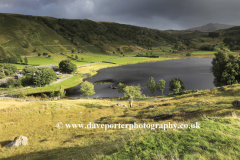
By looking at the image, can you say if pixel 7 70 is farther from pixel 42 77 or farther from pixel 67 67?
pixel 67 67

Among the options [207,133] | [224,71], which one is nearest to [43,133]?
[207,133]

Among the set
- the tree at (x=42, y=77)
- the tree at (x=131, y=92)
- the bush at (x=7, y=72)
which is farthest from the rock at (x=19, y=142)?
the bush at (x=7, y=72)

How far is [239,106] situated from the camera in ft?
75.5

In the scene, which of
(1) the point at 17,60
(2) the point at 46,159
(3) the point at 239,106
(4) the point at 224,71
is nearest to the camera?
(2) the point at 46,159

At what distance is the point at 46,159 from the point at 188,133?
633 inches

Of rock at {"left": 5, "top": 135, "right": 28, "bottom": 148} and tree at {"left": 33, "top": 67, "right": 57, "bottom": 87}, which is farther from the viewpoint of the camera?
tree at {"left": 33, "top": 67, "right": 57, "bottom": 87}

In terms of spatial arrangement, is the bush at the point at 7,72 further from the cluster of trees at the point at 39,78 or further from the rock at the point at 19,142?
the rock at the point at 19,142

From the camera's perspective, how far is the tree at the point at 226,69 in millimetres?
62219

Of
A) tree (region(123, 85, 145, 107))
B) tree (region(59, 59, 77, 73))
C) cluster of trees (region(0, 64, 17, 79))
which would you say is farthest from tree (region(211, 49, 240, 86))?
cluster of trees (region(0, 64, 17, 79))

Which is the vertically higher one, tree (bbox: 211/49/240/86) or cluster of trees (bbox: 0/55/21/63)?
cluster of trees (bbox: 0/55/21/63)

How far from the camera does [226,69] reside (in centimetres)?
6369

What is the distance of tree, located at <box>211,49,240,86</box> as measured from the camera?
62.2 m

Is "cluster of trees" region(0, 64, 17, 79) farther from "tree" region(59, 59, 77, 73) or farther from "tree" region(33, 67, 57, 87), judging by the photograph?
"tree" region(59, 59, 77, 73)

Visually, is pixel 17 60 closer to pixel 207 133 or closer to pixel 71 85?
pixel 71 85
